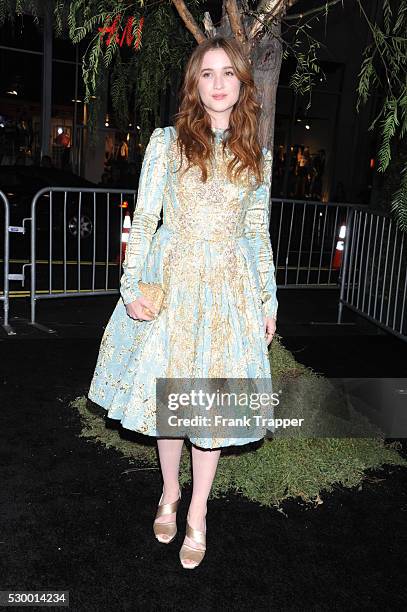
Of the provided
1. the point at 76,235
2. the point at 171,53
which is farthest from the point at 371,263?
the point at 76,235

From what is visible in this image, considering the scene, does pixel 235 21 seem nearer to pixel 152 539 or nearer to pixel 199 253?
pixel 199 253

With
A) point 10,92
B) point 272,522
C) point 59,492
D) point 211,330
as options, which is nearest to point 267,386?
point 211,330

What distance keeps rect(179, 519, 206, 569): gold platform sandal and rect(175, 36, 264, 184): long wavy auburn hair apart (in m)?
1.54

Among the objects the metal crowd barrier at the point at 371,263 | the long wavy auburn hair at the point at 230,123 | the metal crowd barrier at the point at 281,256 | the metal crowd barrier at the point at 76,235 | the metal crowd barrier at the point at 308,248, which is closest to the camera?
the long wavy auburn hair at the point at 230,123

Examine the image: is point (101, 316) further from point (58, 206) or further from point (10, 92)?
point (10, 92)

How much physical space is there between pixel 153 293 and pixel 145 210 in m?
0.35

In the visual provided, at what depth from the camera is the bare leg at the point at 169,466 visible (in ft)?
9.59

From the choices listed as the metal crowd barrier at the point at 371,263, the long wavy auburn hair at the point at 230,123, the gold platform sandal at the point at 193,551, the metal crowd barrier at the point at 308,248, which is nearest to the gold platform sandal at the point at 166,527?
the gold platform sandal at the point at 193,551

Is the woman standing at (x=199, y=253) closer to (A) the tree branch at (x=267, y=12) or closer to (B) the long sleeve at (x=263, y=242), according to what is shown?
(B) the long sleeve at (x=263, y=242)

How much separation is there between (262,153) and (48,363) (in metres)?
3.40

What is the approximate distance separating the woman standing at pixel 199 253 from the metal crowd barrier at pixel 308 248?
499 cm

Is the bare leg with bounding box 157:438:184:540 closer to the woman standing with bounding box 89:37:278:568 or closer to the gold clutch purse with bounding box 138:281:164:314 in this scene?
the woman standing with bounding box 89:37:278:568

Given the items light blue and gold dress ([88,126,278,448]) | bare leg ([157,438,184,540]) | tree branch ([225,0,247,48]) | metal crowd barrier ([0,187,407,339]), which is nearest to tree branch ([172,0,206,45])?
tree branch ([225,0,247,48])

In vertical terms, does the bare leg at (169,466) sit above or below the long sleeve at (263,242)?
below
